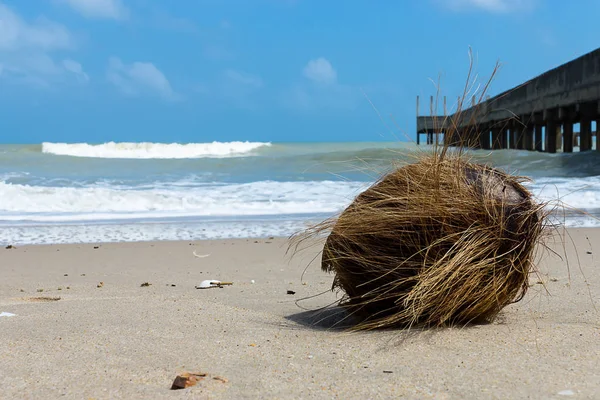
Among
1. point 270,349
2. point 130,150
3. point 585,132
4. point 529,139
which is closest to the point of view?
point 270,349

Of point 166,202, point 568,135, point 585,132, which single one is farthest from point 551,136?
point 166,202

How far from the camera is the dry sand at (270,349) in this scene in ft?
7.58

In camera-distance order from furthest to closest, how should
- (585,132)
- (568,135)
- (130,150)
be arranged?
(130,150), (568,135), (585,132)

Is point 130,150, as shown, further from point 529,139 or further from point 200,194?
point 200,194

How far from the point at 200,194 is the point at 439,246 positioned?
9671 mm

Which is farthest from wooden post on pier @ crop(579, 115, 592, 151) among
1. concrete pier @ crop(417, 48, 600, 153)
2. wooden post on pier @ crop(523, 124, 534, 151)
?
wooden post on pier @ crop(523, 124, 534, 151)

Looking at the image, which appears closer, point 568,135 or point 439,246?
point 439,246

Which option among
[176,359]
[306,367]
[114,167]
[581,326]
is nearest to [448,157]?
[581,326]

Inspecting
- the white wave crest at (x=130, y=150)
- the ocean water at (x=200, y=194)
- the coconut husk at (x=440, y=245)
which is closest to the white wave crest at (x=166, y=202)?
the ocean water at (x=200, y=194)

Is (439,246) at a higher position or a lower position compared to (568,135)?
lower

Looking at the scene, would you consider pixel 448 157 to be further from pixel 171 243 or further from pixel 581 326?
pixel 171 243

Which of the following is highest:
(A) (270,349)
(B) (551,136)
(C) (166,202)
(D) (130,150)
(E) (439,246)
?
(D) (130,150)

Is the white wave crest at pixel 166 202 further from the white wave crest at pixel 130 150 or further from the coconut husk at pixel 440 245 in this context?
the white wave crest at pixel 130 150

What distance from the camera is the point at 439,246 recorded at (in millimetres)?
2941
